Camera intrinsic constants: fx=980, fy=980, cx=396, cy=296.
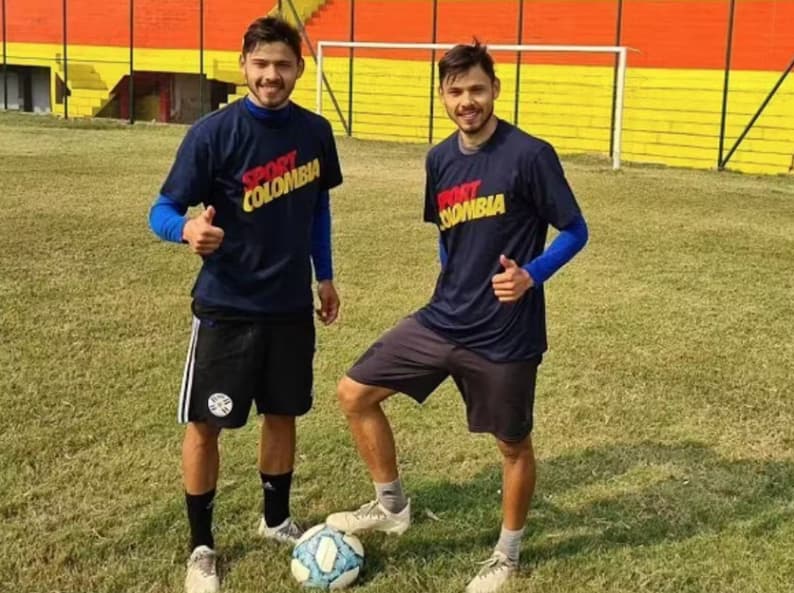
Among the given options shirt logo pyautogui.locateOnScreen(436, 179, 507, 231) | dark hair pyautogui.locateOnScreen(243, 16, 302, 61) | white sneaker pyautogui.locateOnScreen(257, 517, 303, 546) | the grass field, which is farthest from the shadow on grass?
dark hair pyautogui.locateOnScreen(243, 16, 302, 61)

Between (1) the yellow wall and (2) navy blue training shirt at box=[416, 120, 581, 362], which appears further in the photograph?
(1) the yellow wall

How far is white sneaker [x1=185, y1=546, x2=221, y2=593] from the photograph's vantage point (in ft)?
9.75

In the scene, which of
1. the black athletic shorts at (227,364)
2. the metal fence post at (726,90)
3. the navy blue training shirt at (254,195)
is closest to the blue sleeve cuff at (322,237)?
the navy blue training shirt at (254,195)

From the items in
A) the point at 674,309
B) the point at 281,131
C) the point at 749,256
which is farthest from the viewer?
the point at 749,256

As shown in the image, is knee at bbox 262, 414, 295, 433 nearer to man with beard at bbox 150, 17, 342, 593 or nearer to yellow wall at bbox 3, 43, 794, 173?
man with beard at bbox 150, 17, 342, 593

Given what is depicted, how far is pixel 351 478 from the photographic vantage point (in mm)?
3867

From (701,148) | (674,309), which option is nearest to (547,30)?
(701,148)

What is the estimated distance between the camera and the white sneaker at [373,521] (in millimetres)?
3355

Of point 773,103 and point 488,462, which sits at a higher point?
point 773,103

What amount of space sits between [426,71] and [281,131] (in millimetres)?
21045

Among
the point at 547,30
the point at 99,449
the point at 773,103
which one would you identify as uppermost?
the point at 547,30

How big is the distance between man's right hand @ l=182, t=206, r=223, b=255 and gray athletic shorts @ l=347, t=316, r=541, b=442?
701 mm

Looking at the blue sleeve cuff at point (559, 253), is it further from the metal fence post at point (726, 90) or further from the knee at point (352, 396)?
the metal fence post at point (726, 90)

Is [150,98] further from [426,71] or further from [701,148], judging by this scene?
[701,148]
